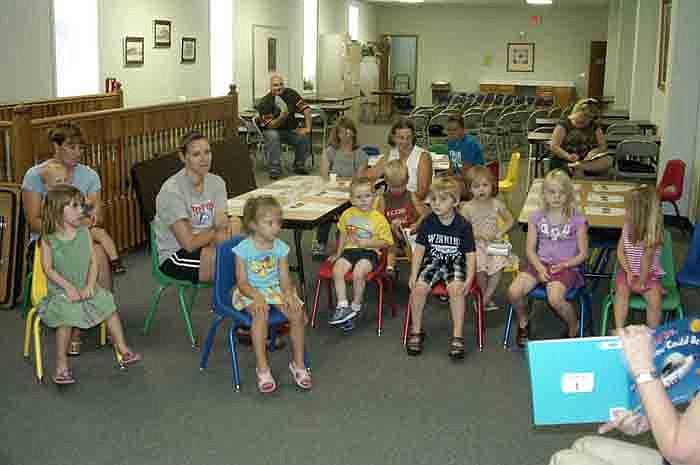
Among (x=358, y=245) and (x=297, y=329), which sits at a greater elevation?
(x=358, y=245)

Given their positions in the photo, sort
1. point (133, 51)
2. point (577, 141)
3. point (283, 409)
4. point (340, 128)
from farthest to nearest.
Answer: point (133, 51) → point (577, 141) → point (340, 128) → point (283, 409)

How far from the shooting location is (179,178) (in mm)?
4922

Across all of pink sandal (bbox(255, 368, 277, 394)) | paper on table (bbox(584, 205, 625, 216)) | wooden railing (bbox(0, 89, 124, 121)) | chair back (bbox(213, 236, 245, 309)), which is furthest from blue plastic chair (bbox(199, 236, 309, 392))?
wooden railing (bbox(0, 89, 124, 121))

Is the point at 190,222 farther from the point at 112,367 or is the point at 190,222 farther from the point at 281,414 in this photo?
the point at 281,414

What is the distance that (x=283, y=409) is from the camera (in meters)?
3.93

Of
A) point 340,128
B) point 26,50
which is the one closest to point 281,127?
point 26,50

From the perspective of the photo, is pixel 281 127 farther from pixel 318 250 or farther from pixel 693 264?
pixel 693 264

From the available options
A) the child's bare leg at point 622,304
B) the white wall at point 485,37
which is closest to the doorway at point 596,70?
the white wall at point 485,37

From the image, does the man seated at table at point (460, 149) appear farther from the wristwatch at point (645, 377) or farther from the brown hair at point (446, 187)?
the wristwatch at point (645, 377)

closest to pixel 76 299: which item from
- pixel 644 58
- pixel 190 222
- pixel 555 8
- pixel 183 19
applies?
pixel 190 222

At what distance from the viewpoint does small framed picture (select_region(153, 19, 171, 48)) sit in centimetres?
1142

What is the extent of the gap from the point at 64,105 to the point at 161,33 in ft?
13.5

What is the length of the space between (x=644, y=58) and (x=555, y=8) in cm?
1004

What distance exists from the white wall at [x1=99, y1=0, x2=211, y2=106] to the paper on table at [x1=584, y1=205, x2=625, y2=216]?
6.73 metres
